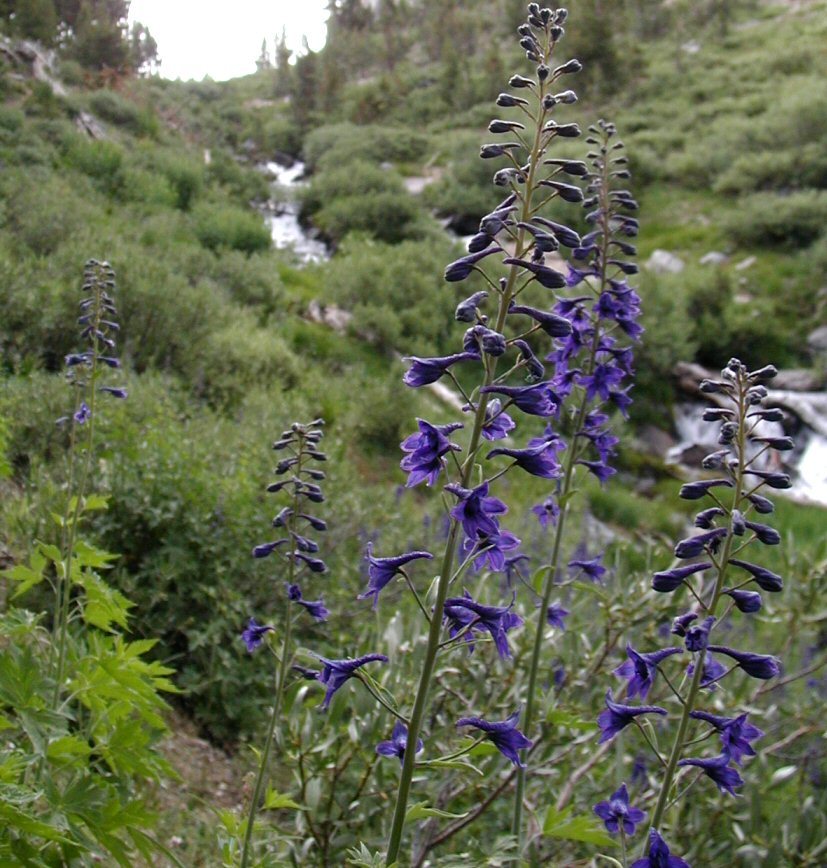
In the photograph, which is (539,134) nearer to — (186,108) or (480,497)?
(480,497)

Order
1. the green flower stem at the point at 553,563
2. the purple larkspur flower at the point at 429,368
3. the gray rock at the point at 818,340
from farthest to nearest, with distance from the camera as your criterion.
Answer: the gray rock at the point at 818,340, the green flower stem at the point at 553,563, the purple larkspur flower at the point at 429,368

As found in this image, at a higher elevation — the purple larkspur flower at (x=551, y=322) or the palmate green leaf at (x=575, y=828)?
the purple larkspur flower at (x=551, y=322)

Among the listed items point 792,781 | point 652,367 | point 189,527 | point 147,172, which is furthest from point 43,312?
point 652,367

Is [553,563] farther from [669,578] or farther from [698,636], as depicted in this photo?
[698,636]

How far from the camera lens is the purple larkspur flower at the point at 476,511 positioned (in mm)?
1490

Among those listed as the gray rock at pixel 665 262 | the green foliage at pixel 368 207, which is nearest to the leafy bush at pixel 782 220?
the gray rock at pixel 665 262

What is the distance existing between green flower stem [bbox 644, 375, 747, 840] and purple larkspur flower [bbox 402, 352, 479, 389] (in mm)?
566

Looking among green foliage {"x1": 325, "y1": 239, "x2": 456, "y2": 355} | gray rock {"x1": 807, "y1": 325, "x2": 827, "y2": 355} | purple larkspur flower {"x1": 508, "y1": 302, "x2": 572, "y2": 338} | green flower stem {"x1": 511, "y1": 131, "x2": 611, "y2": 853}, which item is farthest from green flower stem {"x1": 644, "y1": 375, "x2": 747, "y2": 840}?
gray rock {"x1": 807, "y1": 325, "x2": 827, "y2": 355}

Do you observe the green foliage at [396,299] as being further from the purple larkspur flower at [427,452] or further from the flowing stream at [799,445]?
the purple larkspur flower at [427,452]

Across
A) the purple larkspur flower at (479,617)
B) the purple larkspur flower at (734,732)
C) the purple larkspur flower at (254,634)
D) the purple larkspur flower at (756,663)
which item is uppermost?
the purple larkspur flower at (479,617)

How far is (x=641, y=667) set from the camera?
1596 mm

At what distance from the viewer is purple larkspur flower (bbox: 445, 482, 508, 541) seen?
58.7 inches

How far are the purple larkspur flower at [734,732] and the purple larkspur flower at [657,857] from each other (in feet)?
0.82

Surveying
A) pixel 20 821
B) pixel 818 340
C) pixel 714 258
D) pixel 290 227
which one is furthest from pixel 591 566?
pixel 290 227
